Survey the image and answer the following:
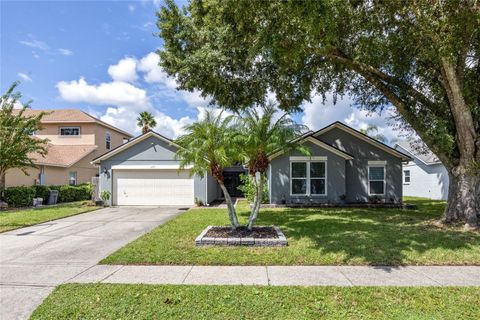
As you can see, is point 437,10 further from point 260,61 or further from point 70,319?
point 70,319

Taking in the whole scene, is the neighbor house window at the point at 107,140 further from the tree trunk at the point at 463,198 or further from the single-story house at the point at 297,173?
the tree trunk at the point at 463,198

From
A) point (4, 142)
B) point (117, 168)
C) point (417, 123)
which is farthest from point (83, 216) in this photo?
point (417, 123)

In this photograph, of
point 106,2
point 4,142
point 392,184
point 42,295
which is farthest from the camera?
point 392,184

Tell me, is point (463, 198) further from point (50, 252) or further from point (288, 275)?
point (50, 252)

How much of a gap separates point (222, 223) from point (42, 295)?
681 centimetres

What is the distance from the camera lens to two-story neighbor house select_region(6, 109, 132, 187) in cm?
2473

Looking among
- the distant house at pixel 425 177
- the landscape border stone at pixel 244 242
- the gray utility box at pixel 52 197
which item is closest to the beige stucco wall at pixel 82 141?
the gray utility box at pixel 52 197

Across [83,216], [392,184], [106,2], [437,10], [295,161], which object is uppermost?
[106,2]

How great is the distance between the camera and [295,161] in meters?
17.3

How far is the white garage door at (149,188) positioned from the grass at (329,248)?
815 centimetres

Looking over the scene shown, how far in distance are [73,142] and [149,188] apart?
528 inches

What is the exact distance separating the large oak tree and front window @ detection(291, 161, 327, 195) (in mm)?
4322

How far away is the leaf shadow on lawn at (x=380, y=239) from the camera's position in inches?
273

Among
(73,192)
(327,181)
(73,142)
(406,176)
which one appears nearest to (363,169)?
(327,181)
